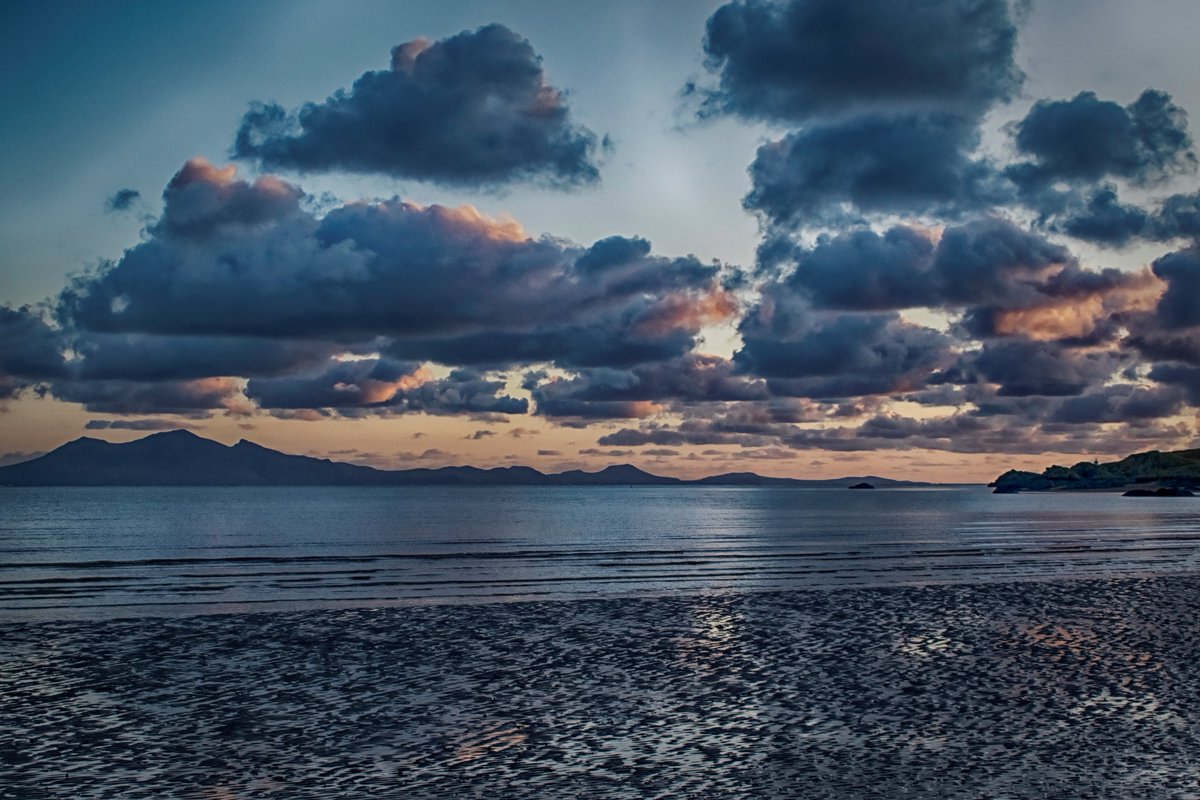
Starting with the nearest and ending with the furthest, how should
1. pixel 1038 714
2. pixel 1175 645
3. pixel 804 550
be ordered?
pixel 1038 714, pixel 1175 645, pixel 804 550

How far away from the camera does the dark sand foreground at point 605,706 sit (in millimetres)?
16125

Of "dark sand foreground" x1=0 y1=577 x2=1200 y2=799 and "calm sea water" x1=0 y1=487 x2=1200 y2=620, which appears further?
"calm sea water" x1=0 y1=487 x2=1200 y2=620

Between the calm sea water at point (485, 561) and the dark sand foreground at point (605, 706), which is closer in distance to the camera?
the dark sand foreground at point (605, 706)

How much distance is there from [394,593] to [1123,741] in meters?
34.0

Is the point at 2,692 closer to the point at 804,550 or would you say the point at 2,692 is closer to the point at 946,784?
the point at 946,784

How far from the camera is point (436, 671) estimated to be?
85.9 ft

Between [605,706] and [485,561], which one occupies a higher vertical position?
[605,706]

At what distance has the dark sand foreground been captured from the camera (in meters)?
16.1

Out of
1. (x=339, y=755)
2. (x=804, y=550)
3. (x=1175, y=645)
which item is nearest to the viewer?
(x=339, y=755)

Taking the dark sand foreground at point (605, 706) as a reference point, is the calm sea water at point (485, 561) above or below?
below

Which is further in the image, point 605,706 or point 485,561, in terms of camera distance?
point 485,561

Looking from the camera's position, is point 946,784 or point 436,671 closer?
point 946,784

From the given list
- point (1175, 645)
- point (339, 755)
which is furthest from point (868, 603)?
point (339, 755)

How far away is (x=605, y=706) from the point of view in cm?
2167
